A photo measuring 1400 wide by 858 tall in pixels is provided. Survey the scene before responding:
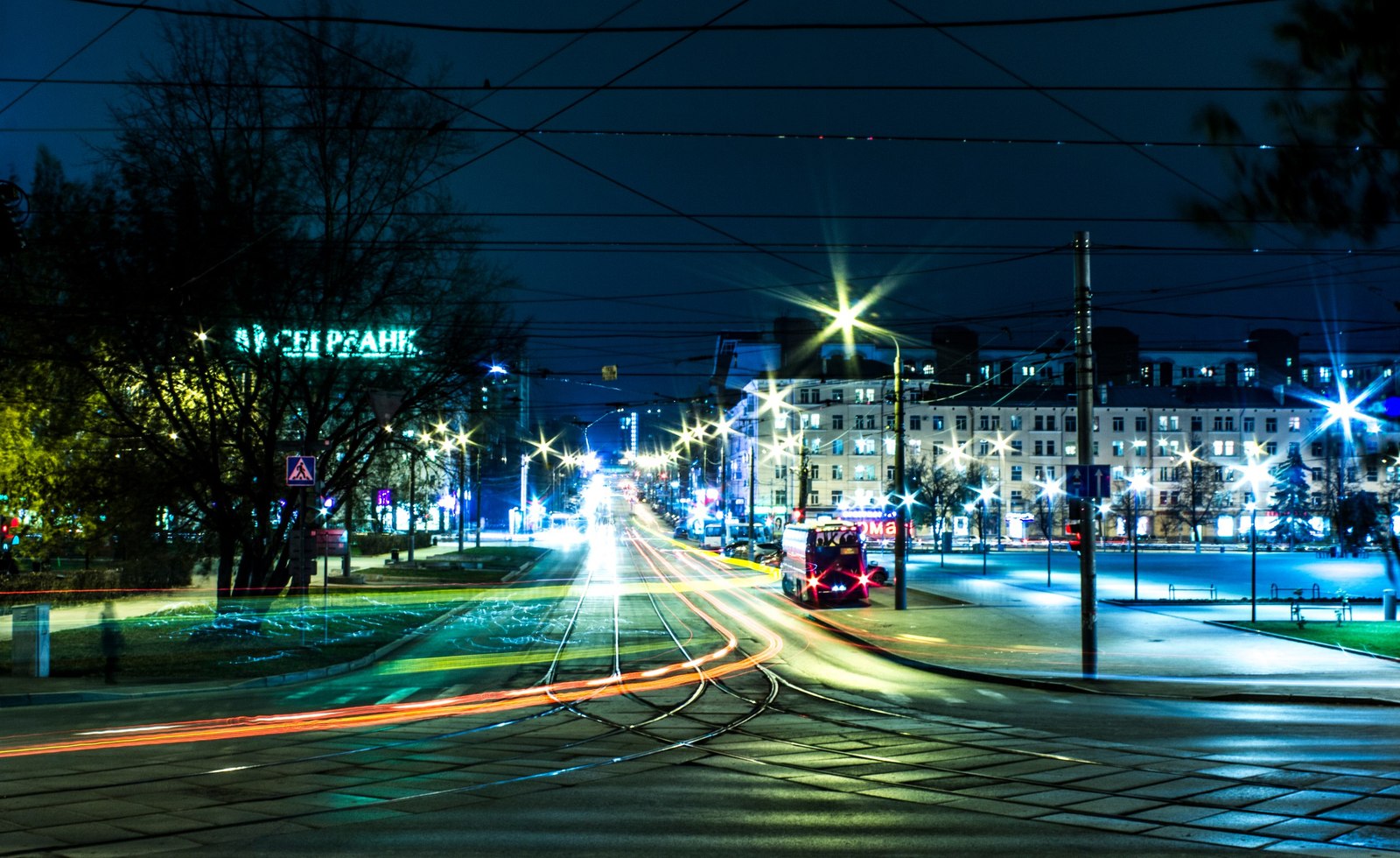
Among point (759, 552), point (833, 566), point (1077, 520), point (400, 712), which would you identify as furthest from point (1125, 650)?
point (759, 552)

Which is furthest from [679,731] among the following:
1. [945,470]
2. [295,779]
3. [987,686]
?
[945,470]

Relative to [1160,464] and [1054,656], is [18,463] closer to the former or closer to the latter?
[1054,656]

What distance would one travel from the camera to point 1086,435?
A: 69.6 ft

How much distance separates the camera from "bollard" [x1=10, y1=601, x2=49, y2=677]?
19.4 metres

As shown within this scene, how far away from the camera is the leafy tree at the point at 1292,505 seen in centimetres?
8169

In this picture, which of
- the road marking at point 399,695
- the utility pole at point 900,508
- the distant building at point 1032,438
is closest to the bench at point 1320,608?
the utility pole at point 900,508

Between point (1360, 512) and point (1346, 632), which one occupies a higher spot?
point (1360, 512)

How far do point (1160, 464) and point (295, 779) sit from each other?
104m

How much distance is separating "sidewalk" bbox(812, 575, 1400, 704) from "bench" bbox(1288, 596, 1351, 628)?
47cm

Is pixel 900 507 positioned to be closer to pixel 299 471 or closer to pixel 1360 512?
pixel 1360 512

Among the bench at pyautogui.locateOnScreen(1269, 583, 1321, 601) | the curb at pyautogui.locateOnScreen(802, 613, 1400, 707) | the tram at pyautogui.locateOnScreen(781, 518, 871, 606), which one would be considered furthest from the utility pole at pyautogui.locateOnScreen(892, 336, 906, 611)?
the bench at pyautogui.locateOnScreen(1269, 583, 1321, 601)

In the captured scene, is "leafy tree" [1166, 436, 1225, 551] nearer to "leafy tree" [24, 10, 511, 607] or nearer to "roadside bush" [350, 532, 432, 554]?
"roadside bush" [350, 532, 432, 554]

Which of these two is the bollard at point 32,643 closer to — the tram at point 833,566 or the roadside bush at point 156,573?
the roadside bush at point 156,573

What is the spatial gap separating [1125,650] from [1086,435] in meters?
6.52
